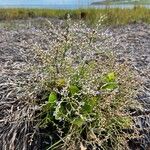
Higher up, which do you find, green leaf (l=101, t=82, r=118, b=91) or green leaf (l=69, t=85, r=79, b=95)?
green leaf (l=69, t=85, r=79, b=95)

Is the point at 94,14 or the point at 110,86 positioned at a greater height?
the point at 110,86

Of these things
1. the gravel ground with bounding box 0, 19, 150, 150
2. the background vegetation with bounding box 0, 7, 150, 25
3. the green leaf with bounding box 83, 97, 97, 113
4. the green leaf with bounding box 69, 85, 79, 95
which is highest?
the green leaf with bounding box 69, 85, 79, 95

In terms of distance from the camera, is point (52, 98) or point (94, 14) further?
point (94, 14)

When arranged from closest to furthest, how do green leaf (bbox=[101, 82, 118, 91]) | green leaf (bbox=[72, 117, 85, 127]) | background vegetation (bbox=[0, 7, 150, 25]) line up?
1. green leaf (bbox=[72, 117, 85, 127])
2. green leaf (bbox=[101, 82, 118, 91])
3. background vegetation (bbox=[0, 7, 150, 25])

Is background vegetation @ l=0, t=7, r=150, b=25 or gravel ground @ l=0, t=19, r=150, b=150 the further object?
background vegetation @ l=0, t=7, r=150, b=25

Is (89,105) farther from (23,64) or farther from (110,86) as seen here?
(23,64)

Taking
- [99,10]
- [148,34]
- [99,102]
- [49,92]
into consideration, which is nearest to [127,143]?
[99,102]

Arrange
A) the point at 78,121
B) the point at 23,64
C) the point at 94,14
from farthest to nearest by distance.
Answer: the point at 94,14 < the point at 23,64 < the point at 78,121

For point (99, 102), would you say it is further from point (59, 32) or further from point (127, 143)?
point (59, 32)

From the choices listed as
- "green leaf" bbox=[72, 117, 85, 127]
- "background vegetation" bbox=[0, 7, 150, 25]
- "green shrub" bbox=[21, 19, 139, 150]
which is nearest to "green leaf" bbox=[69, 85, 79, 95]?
"green shrub" bbox=[21, 19, 139, 150]

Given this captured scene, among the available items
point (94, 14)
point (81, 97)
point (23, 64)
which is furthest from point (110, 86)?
point (94, 14)

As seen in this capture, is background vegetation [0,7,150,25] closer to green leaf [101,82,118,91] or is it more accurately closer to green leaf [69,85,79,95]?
green leaf [101,82,118,91]

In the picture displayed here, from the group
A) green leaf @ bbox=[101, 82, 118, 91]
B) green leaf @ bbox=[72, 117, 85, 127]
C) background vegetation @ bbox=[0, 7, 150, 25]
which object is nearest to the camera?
green leaf @ bbox=[72, 117, 85, 127]

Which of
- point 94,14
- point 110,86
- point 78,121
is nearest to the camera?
point 78,121
